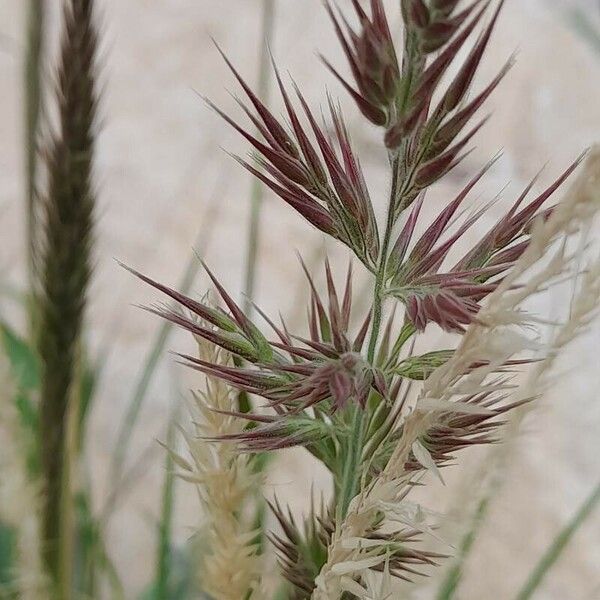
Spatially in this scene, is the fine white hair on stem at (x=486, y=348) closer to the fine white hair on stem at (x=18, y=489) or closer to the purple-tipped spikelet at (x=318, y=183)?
the purple-tipped spikelet at (x=318, y=183)

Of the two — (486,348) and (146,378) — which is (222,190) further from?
(486,348)

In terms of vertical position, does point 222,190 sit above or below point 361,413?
above

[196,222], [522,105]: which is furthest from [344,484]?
[522,105]

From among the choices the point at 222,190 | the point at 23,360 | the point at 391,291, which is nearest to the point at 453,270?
the point at 391,291

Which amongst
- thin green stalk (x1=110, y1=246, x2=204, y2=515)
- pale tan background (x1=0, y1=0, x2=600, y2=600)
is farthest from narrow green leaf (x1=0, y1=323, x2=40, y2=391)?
pale tan background (x1=0, y1=0, x2=600, y2=600)

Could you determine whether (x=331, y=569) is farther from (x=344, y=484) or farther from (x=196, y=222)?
(x=196, y=222)
